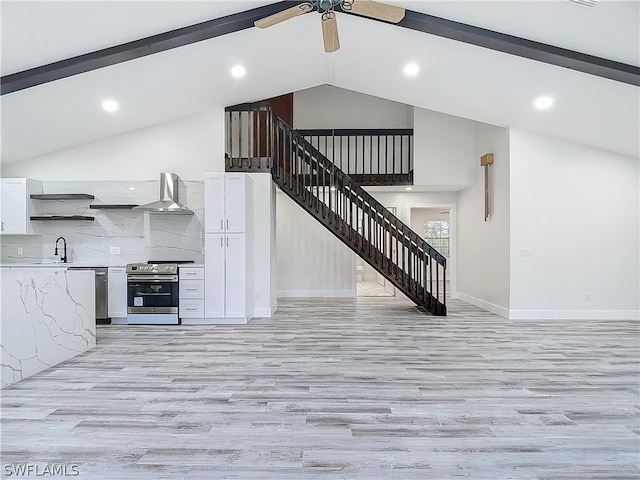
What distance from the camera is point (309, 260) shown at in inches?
341

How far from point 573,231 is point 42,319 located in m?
7.22

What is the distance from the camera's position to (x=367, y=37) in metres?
4.96

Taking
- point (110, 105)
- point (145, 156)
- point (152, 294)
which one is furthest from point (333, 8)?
point (152, 294)


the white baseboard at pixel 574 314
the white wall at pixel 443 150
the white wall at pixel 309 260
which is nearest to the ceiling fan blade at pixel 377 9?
the white wall at pixel 443 150

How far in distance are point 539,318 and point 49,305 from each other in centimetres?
659

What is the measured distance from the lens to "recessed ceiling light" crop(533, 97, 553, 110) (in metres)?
5.20

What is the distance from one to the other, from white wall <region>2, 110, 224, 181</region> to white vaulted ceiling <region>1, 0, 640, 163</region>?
163 mm

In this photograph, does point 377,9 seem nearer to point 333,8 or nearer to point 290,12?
point 333,8

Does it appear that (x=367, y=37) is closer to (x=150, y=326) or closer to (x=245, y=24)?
(x=245, y=24)

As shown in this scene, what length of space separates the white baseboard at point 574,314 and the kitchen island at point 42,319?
5.97 m

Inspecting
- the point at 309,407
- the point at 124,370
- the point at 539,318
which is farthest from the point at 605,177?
the point at 124,370

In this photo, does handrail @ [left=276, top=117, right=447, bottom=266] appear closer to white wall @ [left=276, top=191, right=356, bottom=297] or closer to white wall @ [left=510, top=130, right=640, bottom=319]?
white wall @ [left=510, top=130, right=640, bottom=319]

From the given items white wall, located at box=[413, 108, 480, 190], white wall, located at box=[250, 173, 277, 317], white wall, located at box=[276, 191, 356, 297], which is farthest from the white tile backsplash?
white wall, located at box=[413, 108, 480, 190]

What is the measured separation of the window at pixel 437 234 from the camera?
13586 millimetres
